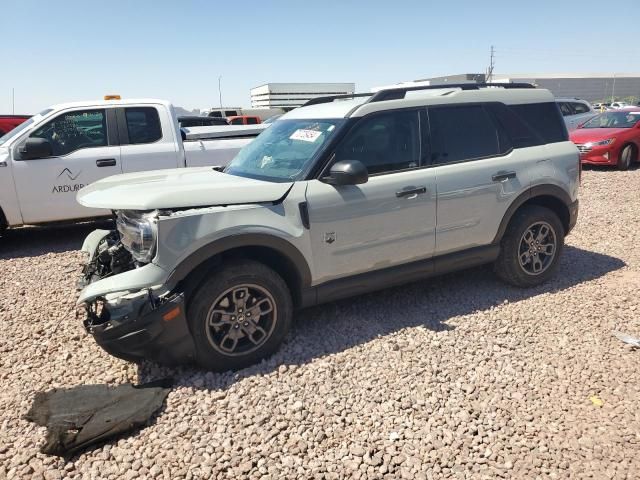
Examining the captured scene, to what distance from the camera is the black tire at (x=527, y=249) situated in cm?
456

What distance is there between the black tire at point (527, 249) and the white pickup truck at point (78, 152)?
171 inches

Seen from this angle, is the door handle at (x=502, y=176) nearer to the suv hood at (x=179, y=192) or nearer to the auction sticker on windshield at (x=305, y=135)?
the auction sticker on windshield at (x=305, y=135)

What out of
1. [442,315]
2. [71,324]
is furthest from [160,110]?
[442,315]

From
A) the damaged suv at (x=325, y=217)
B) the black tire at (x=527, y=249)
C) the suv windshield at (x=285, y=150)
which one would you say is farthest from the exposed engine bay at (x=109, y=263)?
the black tire at (x=527, y=249)

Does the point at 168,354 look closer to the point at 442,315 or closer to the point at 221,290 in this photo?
the point at 221,290

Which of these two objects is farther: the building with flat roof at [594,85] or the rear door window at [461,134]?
the building with flat roof at [594,85]

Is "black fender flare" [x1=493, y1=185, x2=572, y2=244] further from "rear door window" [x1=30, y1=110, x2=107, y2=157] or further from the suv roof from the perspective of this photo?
"rear door window" [x1=30, y1=110, x2=107, y2=157]

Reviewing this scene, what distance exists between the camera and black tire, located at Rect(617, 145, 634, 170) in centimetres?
1184

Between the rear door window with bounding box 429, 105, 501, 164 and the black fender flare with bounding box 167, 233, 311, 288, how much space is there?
4.87ft

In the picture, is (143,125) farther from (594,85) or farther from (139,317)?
(594,85)

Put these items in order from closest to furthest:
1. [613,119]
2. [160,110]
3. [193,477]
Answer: [193,477] → [160,110] → [613,119]

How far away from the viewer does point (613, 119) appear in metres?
12.8

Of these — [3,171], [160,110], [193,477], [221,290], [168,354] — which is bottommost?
[193,477]

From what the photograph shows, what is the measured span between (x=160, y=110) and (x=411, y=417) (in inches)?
227
